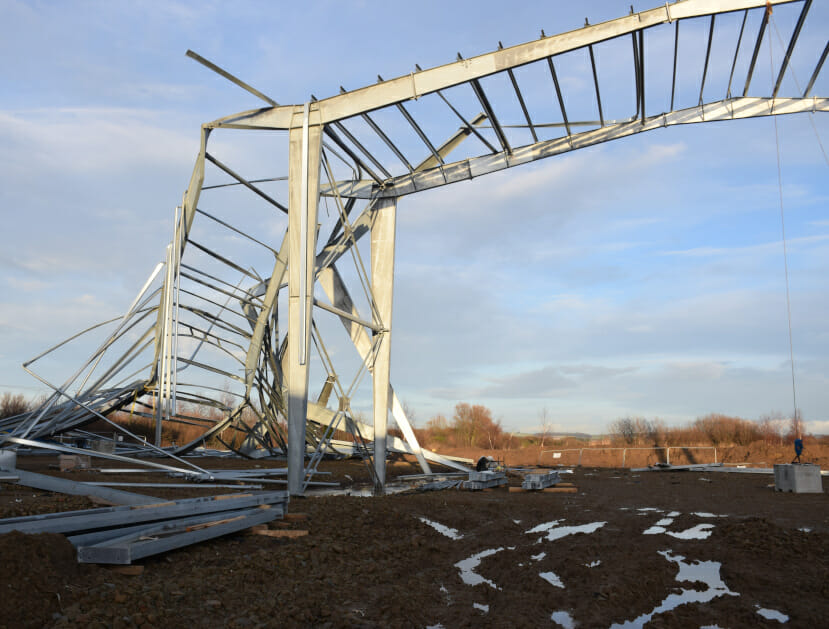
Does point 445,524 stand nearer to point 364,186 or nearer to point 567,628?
point 567,628

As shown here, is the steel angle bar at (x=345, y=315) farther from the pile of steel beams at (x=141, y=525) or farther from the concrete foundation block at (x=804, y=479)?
the concrete foundation block at (x=804, y=479)

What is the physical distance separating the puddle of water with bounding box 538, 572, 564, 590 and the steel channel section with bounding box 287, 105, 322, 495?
8.64 meters

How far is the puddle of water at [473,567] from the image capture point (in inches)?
336

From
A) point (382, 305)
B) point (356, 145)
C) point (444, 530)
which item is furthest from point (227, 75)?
point (444, 530)

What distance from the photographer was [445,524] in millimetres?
13211

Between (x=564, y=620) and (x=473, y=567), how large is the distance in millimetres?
2757

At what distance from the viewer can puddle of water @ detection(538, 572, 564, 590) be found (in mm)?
8234

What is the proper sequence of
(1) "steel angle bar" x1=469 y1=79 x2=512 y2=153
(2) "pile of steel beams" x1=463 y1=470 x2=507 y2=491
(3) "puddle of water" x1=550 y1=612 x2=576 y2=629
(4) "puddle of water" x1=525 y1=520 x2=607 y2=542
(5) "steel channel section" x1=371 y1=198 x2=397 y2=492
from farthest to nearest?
(5) "steel channel section" x1=371 y1=198 x2=397 y2=492 → (2) "pile of steel beams" x1=463 y1=470 x2=507 y2=491 → (1) "steel angle bar" x1=469 y1=79 x2=512 y2=153 → (4) "puddle of water" x1=525 y1=520 x2=607 y2=542 → (3) "puddle of water" x1=550 y1=612 x2=576 y2=629

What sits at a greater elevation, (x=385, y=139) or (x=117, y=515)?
(x=385, y=139)

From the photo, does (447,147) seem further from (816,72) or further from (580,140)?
(816,72)

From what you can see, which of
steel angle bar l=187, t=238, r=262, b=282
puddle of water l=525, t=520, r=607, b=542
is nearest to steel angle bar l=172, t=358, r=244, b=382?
steel angle bar l=187, t=238, r=262, b=282

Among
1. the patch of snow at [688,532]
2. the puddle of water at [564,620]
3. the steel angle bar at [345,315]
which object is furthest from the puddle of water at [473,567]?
the steel angle bar at [345,315]

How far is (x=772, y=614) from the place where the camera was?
6.88 meters

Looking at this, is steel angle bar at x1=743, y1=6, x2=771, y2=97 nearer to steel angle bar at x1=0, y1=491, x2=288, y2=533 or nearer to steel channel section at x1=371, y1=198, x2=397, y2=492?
steel channel section at x1=371, y1=198, x2=397, y2=492
